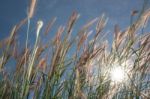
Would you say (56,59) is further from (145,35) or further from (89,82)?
(145,35)

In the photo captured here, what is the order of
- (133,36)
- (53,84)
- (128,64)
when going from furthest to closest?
(128,64) < (133,36) < (53,84)

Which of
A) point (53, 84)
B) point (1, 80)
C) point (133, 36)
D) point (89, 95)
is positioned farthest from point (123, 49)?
point (1, 80)

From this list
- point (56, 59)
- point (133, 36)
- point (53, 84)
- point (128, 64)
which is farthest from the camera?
point (128, 64)

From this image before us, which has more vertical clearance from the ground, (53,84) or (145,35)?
(145,35)

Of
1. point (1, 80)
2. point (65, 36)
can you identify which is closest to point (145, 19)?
point (65, 36)

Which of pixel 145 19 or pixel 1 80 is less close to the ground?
pixel 145 19

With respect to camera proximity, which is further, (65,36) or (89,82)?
(89,82)

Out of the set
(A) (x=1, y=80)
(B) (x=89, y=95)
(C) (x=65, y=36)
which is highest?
(C) (x=65, y=36)

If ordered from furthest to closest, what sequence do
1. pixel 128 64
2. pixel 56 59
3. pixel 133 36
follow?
1. pixel 128 64
2. pixel 133 36
3. pixel 56 59

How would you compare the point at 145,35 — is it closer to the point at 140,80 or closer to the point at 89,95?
the point at 140,80
